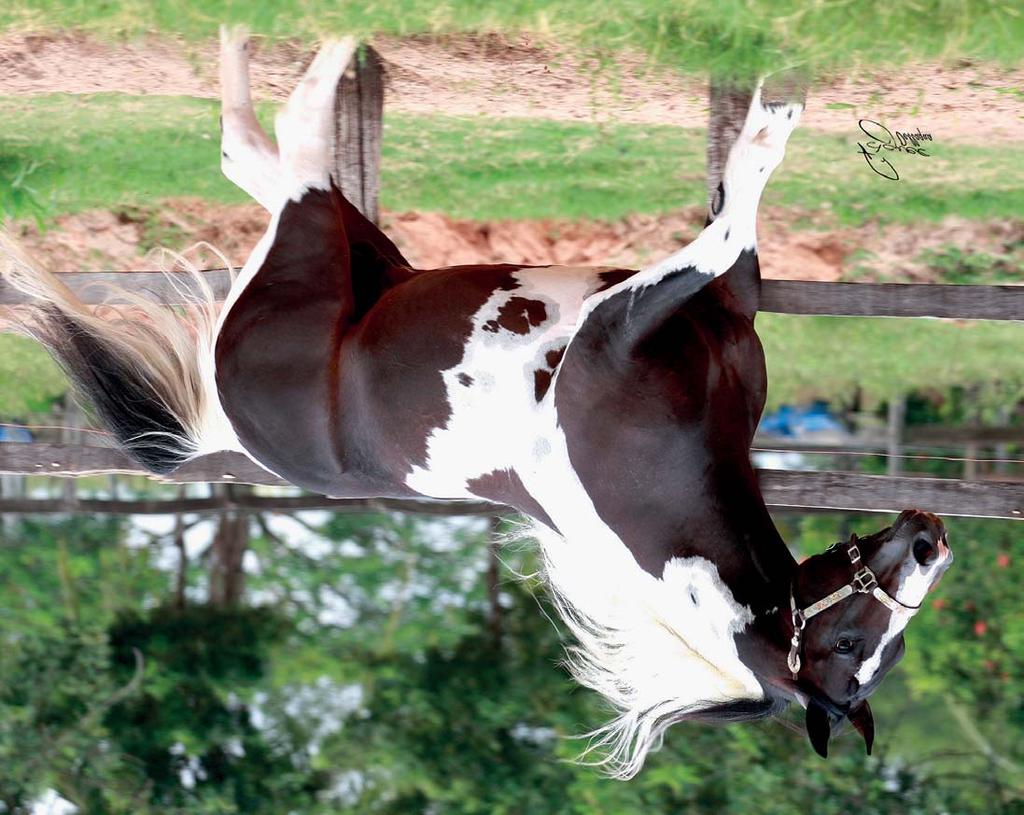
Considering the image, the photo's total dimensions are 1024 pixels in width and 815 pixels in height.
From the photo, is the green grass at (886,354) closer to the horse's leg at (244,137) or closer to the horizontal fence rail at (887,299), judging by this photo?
the horizontal fence rail at (887,299)

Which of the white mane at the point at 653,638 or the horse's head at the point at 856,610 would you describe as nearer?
the horse's head at the point at 856,610

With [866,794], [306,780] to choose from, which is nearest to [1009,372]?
[866,794]

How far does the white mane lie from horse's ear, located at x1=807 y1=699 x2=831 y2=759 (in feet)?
0.46

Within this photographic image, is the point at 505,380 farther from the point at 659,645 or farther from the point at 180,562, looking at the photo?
the point at 180,562

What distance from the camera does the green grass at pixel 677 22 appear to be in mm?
2086

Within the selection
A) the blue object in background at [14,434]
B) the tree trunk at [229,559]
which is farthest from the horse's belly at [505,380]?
the blue object in background at [14,434]

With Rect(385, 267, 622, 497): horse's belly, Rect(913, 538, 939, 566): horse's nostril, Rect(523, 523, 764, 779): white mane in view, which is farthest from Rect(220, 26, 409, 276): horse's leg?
Rect(913, 538, 939, 566): horse's nostril

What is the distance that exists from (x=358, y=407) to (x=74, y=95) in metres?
1.98

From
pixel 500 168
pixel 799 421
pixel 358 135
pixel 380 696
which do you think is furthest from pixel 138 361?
pixel 799 421

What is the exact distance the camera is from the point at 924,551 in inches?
79.4

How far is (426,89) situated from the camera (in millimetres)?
3381

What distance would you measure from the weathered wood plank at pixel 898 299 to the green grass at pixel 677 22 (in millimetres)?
619

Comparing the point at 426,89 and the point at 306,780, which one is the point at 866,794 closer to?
the point at 306,780
